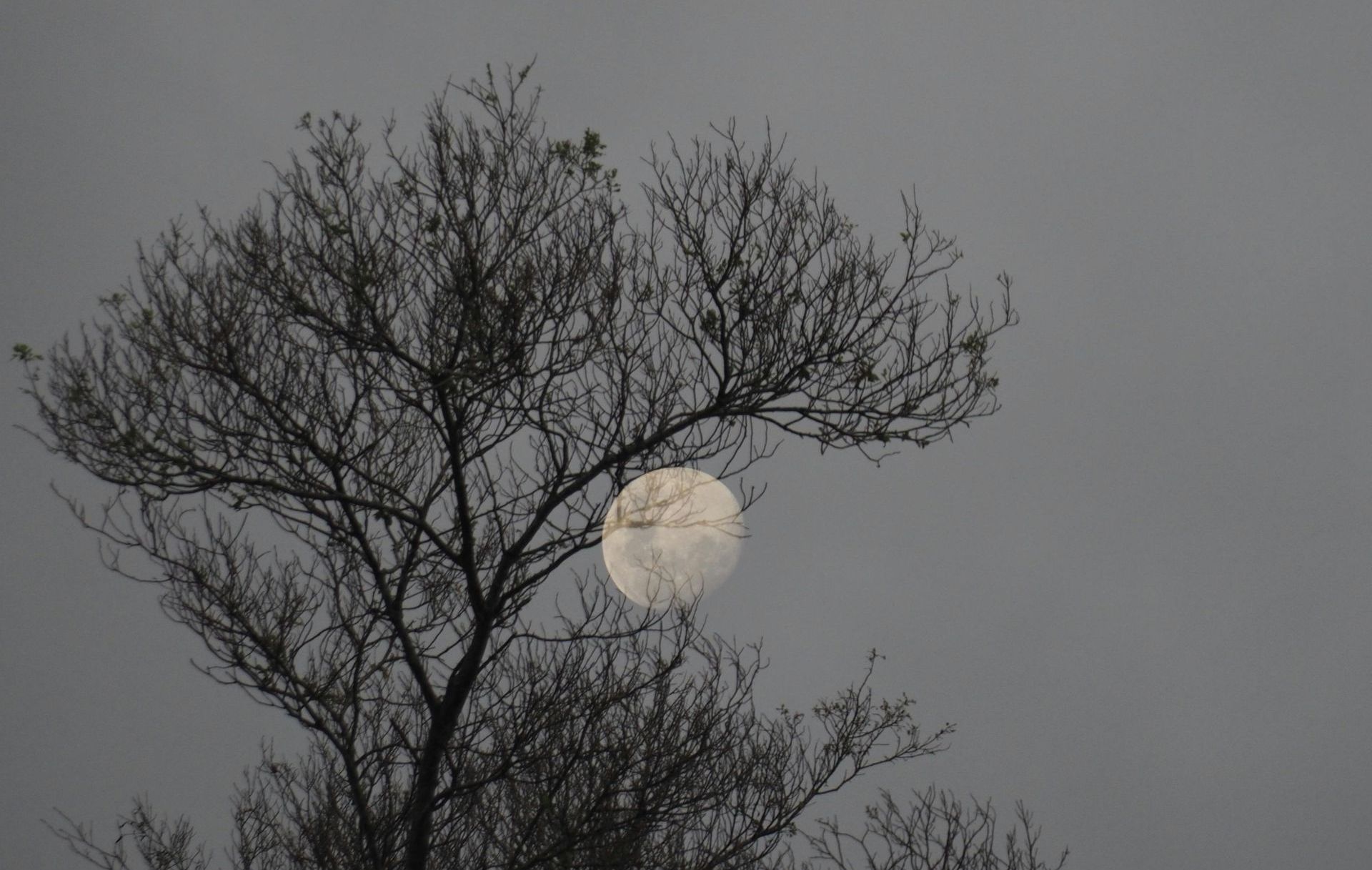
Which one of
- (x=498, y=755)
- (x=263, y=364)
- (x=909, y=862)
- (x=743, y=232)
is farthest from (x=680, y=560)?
(x=909, y=862)

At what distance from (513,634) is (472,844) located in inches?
163

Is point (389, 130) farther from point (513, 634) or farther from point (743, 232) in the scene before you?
point (513, 634)

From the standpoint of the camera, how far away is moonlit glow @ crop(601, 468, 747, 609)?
22.1 feet

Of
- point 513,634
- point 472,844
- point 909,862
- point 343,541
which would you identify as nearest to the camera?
point 513,634

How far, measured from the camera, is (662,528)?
6.84 m

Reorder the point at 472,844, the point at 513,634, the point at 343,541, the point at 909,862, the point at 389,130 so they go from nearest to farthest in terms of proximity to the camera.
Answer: the point at 513,634
the point at 389,130
the point at 343,541
the point at 472,844
the point at 909,862

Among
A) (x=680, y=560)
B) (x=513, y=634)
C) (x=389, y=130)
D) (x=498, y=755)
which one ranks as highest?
(x=389, y=130)

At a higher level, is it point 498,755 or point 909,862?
point 909,862

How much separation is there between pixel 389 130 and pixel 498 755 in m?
4.05

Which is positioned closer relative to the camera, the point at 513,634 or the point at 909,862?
the point at 513,634

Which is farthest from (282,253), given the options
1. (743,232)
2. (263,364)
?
(743,232)

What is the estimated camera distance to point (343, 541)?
729 centimetres

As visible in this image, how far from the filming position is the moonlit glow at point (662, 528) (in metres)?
6.74

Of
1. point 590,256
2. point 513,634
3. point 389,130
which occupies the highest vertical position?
point 389,130
